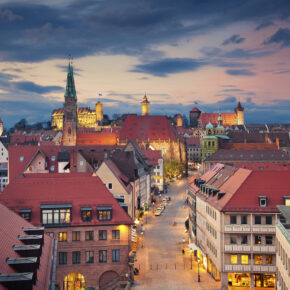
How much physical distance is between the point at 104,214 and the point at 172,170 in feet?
437

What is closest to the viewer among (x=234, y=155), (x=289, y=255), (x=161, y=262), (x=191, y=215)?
(x=289, y=255)

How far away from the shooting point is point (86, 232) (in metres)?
55.6

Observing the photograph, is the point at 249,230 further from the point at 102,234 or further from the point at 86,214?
the point at 86,214

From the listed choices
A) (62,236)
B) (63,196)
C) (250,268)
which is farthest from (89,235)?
(250,268)

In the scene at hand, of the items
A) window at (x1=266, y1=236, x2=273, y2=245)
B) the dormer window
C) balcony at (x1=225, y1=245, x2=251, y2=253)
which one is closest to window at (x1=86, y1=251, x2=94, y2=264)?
balcony at (x1=225, y1=245, x2=251, y2=253)

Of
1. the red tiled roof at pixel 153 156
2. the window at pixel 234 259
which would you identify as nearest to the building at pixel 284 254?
the window at pixel 234 259

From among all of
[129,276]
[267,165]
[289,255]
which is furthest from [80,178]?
[267,165]

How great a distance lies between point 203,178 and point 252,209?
2474cm

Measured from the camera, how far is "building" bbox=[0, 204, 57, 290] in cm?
A: 2386

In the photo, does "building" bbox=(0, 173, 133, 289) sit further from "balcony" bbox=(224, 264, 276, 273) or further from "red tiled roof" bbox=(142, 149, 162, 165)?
"red tiled roof" bbox=(142, 149, 162, 165)

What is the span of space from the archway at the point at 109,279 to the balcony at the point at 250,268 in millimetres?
11740

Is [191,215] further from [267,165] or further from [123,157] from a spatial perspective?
[123,157]

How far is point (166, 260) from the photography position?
66.4 meters

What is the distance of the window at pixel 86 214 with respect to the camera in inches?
2201
